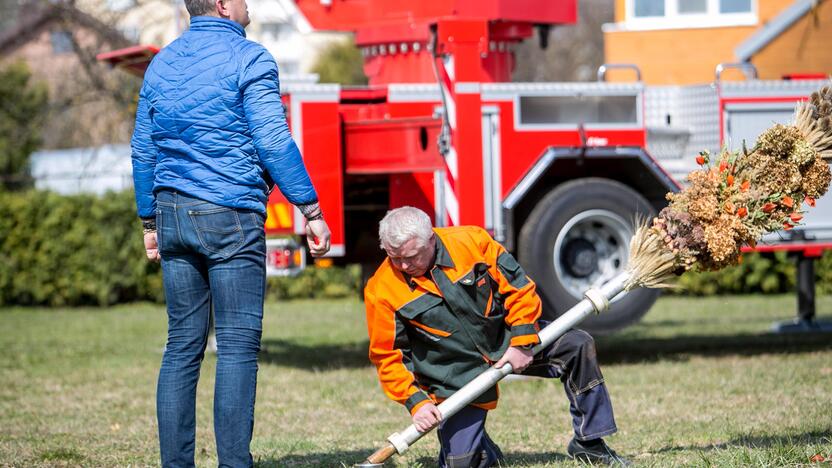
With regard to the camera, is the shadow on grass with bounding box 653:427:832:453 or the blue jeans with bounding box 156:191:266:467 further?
the shadow on grass with bounding box 653:427:832:453

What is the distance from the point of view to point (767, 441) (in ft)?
18.6

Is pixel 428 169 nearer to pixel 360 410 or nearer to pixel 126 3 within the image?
pixel 360 410

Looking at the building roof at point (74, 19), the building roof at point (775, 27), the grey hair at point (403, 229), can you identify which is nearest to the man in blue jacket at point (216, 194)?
the grey hair at point (403, 229)

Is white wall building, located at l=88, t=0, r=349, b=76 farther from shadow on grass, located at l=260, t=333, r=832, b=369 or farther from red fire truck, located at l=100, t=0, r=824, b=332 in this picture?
shadow on grass, located at l=260, t=333, r=832, b=369

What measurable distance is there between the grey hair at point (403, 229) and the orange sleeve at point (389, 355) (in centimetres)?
30

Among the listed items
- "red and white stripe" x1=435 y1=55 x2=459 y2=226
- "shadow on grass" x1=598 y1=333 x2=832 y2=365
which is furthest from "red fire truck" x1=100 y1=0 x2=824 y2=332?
"shadow on grass" x1=598 y1=333 x2=832 y2=365

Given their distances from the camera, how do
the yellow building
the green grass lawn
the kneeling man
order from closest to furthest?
the kneeling man
the green grass lawn
the yellow building

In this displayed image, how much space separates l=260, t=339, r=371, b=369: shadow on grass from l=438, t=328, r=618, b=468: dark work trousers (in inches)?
170

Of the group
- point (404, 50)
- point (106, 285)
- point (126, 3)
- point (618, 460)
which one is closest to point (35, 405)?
point (404, 50)

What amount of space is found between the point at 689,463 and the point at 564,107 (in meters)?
4.05

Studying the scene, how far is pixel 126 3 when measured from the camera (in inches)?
835

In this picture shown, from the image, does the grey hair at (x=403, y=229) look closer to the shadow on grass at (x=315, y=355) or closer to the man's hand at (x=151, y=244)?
the man's hand at (x=151, y=244)

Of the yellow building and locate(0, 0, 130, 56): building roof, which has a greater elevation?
locate(0, 0, 130, 56): building roof

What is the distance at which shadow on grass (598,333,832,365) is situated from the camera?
9.91m
